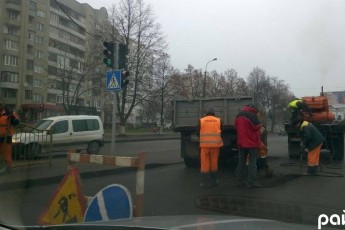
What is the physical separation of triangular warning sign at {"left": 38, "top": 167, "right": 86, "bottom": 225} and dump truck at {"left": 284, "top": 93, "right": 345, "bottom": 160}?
10243 millimetres

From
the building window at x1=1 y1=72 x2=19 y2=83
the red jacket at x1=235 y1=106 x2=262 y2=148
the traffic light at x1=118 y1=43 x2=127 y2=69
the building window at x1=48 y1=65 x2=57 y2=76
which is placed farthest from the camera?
the building window at x1=48 y1=65 x2=57 y2=76

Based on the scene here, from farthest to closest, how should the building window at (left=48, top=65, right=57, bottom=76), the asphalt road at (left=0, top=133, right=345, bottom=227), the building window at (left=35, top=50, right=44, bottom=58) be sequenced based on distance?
the building window at (left=48, top=65, right=57, bottom=76) → the building window at (left=35, top=50, right=44, bottom=58) → the asphalt road at (left=0, top=133, right=345, bottom=227)

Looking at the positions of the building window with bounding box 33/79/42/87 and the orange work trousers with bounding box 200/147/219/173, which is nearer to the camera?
the orange work trousers with bounding box 200/147/219/173

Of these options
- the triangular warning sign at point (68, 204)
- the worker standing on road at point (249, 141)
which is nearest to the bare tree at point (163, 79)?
the worker standing on road at point (249, 141)

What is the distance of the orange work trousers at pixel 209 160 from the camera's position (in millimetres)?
9109

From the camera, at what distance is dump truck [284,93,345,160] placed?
14.5 meters

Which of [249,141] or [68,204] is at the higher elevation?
[249,141]

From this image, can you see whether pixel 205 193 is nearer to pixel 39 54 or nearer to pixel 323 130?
pixel 323 130

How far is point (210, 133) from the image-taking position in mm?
9242

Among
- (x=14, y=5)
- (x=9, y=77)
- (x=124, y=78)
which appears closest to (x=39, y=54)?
(x=9, y=77)

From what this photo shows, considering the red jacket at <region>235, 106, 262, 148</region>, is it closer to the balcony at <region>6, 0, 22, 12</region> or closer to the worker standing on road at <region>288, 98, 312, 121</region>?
the worker standing on road at <region>288, 98, 312, 121</region>

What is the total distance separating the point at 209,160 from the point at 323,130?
6848 millimetres

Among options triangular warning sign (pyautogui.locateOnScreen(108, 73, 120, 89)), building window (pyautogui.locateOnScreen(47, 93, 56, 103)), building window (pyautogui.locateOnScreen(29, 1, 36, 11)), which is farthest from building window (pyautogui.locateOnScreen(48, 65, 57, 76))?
triangular warning sign (pyautogui.locateOnScreen(108, 73, 120, 89))

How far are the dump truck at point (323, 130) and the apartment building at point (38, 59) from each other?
1686 cm
